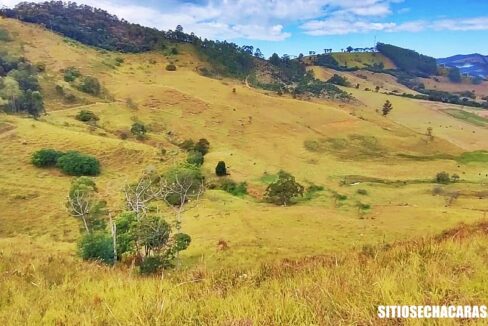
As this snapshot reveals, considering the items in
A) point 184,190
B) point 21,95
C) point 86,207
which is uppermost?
point 21,95

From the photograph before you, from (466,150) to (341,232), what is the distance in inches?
2269

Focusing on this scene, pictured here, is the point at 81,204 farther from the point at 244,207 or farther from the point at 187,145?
the point at 187,145

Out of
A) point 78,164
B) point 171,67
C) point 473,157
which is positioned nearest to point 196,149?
point 78,164

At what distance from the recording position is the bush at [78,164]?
172 ft

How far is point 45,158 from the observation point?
53500 mm

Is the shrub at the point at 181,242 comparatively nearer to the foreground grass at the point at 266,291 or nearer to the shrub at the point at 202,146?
the foreground grass at the point at 266,291

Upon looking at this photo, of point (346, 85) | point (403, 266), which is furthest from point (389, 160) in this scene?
point (346, 85)

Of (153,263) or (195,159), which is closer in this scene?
(153,263)

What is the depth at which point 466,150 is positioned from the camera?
274 feet

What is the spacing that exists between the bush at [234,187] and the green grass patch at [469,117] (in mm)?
89831

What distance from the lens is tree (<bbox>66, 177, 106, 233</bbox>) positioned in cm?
3856

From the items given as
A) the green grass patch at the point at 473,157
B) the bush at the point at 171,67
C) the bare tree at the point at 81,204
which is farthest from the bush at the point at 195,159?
the bush at the point at 171,67

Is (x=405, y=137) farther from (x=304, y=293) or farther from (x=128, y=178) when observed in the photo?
(x=304, y=293)

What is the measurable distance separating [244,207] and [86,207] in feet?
50.8
